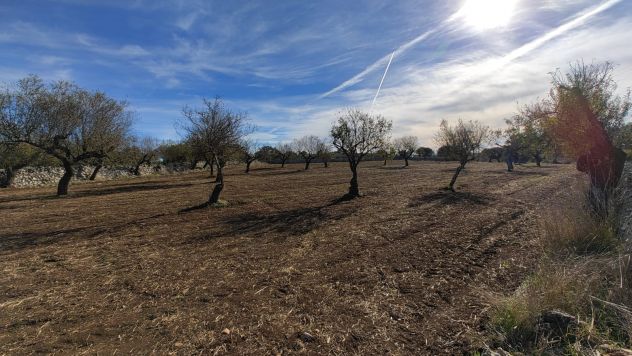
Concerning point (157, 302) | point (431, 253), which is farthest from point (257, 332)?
point (431, 253)

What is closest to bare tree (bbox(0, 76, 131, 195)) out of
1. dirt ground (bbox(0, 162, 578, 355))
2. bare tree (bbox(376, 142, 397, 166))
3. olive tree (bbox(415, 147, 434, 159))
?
dirt ground (bbox(0, 162, 578, 355))

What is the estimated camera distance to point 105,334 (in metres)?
4.83

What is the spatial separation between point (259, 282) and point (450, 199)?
14.4 m

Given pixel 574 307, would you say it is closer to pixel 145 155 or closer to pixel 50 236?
pixel 50 236

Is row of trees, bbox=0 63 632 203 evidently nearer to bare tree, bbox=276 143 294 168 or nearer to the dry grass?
the dry grass

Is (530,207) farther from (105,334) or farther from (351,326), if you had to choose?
(105,334)

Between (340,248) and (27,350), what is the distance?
6.60 meters

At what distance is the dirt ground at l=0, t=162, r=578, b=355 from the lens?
470cm

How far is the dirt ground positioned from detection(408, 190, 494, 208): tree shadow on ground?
3329 millimetres

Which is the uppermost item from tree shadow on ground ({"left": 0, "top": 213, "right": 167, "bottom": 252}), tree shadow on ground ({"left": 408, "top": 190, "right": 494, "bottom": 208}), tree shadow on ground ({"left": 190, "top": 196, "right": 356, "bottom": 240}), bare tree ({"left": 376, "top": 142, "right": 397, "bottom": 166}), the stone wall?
bare tree ({"left": 376, "top": 142, "right": 397, "bottom": 166})

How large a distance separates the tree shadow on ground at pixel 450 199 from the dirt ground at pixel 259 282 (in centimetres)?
333

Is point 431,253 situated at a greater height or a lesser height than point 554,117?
lesser

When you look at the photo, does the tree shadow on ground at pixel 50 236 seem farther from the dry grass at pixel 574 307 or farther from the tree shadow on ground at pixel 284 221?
the dry grass at pixel 574 307

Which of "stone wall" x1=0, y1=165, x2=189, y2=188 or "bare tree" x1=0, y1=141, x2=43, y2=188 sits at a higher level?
"bare tree" x1=0, y1=141, x2=43, y2=188
